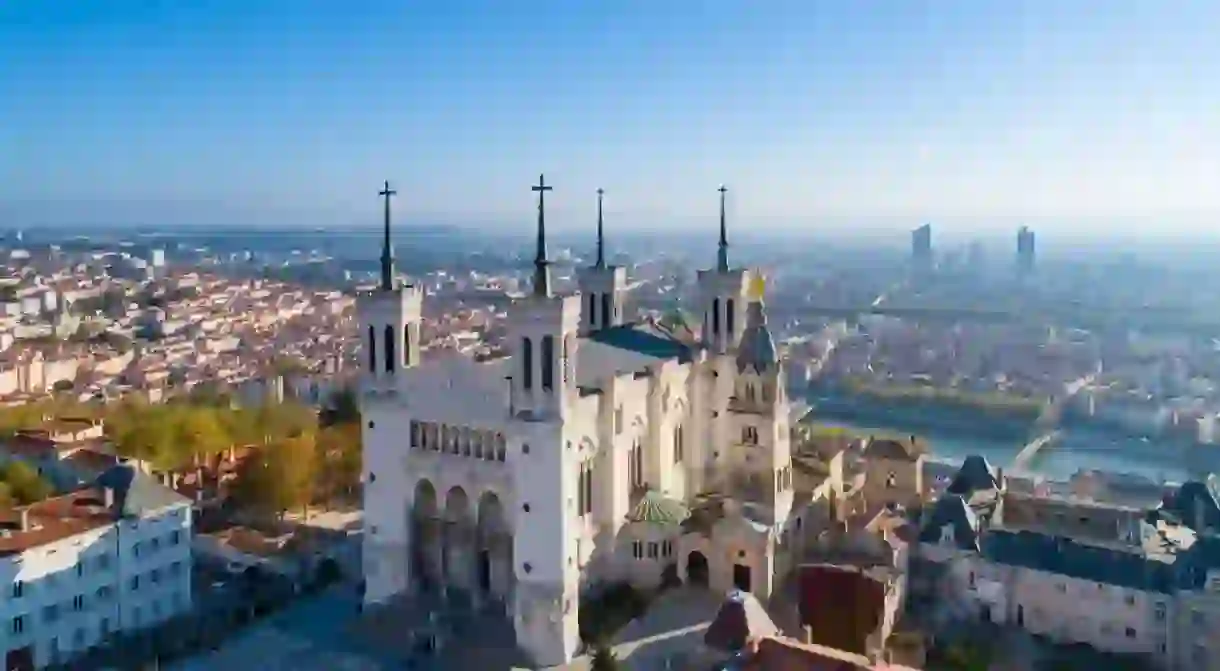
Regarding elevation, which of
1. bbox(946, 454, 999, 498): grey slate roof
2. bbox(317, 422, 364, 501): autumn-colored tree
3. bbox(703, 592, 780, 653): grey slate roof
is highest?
bbox(946, 454, 999, 498): grey slate roof

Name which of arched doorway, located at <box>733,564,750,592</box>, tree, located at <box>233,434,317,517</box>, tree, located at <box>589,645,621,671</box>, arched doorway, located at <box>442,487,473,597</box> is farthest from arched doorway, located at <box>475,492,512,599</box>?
tree, located at <box>233,434,317,517</box>

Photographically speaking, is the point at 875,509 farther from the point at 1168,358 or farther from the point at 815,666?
the point at 1168,358

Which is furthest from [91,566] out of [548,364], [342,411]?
[342,411]

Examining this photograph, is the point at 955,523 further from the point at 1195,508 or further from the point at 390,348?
the point at 390,348

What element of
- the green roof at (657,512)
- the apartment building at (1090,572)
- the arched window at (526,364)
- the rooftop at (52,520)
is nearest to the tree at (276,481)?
the rooftop at (52,520)

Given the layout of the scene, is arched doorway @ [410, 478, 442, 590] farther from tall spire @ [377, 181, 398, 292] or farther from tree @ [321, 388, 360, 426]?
tree @ [321, 388, 360, 426]

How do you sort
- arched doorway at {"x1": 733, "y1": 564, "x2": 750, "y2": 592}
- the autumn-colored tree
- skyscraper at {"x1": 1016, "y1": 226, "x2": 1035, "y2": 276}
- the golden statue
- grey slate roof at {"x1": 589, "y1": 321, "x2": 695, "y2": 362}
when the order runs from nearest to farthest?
arched doorway at {"x1": 733, "y1": 564, "x2": 750, "y2": 592}
grey slate roof at {"x1": 589, "y1": 321, "x2": 695, "y2": 362}
the golden statue
the autumn-colored tree
skyscraper at {"x1": 1016, "y1": 226, "x2": 1035, "y2": 276}

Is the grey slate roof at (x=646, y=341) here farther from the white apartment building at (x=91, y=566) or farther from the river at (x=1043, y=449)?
the river at (x=1043, y=449)
